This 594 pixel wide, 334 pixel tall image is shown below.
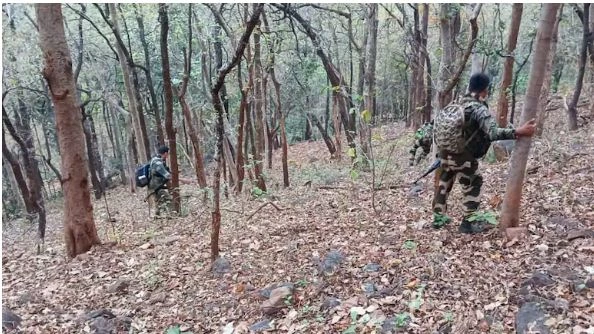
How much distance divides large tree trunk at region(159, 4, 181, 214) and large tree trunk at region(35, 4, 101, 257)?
2.52m

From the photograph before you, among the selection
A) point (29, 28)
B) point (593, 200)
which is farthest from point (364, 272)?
point (29, 28)

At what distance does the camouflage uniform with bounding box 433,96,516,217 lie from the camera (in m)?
5.11

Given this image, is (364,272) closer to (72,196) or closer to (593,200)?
(593,200)

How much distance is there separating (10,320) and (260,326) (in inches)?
117

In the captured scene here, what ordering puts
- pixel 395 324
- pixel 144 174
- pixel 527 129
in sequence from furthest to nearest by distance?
1. pixel 144 174
2. pixel 527 129
3. pixel 395 324

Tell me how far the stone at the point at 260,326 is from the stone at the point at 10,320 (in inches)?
110

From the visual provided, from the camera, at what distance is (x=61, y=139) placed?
7.23 metres

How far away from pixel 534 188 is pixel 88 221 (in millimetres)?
7126

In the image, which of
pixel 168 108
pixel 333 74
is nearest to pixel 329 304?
pixel 168 108

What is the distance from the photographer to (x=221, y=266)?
20.2 ft

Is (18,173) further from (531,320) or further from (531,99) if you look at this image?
(531,320)

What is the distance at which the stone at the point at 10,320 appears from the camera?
5.14 m

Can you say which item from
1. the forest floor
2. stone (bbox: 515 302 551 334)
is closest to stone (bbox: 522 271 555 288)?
the forest floor

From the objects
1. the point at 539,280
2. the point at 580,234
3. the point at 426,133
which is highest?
the point at 426,133
